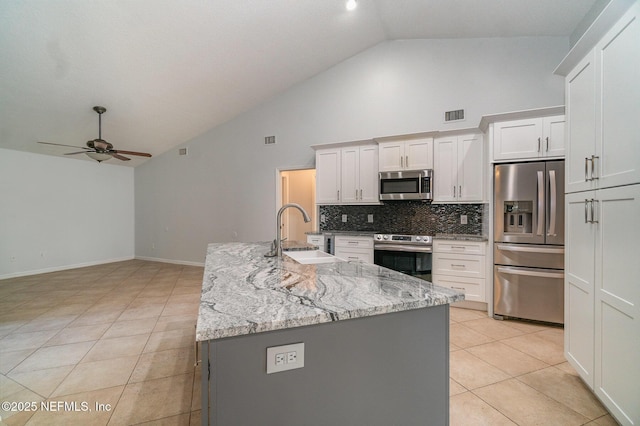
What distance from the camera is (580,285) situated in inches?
75.2

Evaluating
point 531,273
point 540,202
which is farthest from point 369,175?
point 531,273

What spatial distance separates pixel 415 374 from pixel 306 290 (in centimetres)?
55

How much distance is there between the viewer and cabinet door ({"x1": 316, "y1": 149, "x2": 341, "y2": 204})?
184 inches

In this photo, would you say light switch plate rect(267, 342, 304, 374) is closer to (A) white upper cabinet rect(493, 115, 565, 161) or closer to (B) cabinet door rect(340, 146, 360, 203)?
(A) white upper cabinet rect(493, 115, 565, 161)

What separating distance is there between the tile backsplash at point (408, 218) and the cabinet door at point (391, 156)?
635 mm

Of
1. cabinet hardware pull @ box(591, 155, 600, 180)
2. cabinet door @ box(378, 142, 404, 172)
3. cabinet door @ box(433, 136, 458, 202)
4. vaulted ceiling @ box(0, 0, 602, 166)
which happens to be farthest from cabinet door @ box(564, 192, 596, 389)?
vaulted ceiling @ box(0, 0, 602, 166)

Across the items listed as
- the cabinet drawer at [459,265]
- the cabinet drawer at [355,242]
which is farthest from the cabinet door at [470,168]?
the cabinet drawer at [355,242]

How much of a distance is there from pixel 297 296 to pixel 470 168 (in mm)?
3495

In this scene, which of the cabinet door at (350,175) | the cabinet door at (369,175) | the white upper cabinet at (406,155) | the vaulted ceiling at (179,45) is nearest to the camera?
the vaulted ceiling at (179,45)

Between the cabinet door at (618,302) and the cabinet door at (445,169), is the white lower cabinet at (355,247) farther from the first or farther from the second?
the cabinet door at (618,302)

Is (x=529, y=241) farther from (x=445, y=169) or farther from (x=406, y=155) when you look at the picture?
(x=406, y=155)

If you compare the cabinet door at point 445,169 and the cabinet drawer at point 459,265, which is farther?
the cabinet door at point 445,169

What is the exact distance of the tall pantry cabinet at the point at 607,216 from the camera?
142 centimetres

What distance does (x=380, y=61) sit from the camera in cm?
471
